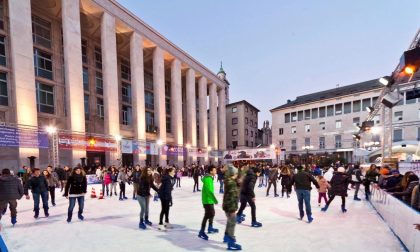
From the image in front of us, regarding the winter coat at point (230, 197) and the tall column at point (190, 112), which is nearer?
the winter coat at point (230, 197)

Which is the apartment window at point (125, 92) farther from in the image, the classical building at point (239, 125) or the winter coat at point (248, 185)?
the winter coat at point (248, 185)

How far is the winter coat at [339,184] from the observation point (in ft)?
26.4

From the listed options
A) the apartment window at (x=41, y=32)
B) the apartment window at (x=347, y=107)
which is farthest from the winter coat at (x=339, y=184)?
the apartment window at (x=347, y=107)

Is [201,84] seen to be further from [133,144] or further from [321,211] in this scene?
[321,211]

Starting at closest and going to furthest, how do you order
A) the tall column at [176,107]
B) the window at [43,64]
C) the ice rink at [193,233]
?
the ice rink at [193,233], the window at [43,64], the tall column at [176,107]

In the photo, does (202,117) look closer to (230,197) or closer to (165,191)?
(165,191)

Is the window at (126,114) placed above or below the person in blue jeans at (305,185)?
above

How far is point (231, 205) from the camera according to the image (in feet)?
15.9

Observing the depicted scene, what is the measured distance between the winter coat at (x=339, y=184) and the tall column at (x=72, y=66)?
19328 mm

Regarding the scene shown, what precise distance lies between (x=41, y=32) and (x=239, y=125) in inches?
1639

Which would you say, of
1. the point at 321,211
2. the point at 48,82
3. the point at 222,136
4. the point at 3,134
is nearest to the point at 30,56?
the point at 48,82

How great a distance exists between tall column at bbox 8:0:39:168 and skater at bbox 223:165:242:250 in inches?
697

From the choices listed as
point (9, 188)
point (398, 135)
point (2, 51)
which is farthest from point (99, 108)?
point (398, 135)

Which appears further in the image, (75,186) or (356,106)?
(356,106)
